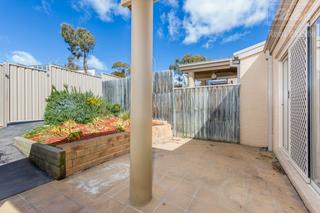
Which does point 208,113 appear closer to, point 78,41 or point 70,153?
point 70,153

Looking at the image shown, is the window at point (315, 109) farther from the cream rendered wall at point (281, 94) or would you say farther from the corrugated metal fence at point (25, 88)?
the corrugated metal fence at point (25, 88)

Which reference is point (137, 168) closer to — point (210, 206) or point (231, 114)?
point (210, 206)

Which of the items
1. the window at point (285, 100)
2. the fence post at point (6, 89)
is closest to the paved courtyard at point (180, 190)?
the window at point (285, 100)

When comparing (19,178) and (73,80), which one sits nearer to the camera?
(19,178)

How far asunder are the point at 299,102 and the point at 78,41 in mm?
16163

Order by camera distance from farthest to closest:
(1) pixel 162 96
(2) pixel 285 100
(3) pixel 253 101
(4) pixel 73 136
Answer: (1) pixel 162 96 → (3) pixel 253 101 → (2) pixel 285 100 → (4) pixel 73 136

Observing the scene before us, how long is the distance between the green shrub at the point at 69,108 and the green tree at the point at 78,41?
10537 millimetres

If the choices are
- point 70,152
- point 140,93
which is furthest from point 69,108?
point 140,93

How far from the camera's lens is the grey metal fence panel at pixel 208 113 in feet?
15.1

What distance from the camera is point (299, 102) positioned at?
89.0 inches

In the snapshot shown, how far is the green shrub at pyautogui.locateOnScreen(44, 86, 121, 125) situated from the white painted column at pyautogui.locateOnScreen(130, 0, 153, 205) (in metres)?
3.16

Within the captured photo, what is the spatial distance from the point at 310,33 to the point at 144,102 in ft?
7.90

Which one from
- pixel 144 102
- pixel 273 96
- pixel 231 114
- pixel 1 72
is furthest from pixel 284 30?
pixel 1 72

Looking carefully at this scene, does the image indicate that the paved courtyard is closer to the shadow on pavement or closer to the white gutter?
the shadow on pavement
